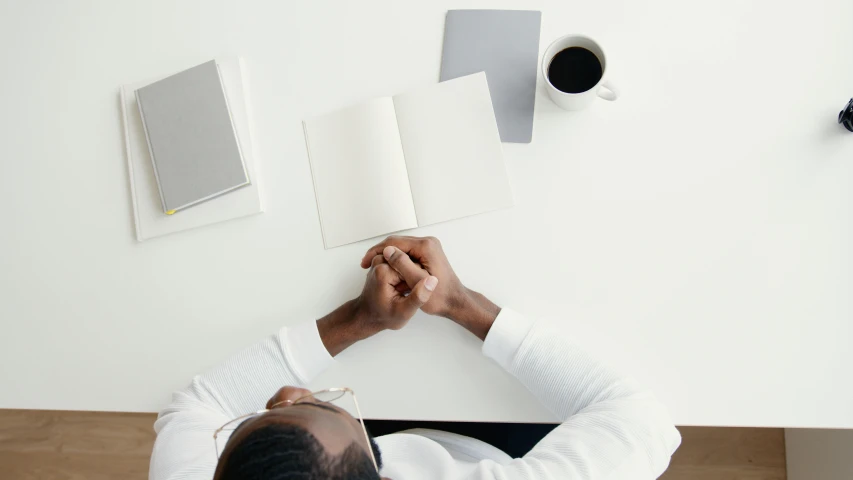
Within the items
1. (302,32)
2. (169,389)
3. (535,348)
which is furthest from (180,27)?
(535,348)

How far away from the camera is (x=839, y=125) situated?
33.8 inches

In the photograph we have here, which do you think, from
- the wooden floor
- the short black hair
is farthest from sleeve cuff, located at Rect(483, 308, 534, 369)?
the wooden floor

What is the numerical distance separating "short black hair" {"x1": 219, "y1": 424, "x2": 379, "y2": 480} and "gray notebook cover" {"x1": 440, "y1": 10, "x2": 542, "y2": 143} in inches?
21.6

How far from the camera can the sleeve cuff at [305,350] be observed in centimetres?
87

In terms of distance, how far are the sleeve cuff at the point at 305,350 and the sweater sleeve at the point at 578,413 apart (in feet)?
0.76

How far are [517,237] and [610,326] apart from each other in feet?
0.59

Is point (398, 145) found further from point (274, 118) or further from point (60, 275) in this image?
point (60, 275)

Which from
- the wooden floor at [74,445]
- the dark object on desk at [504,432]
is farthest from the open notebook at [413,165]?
the wooden floor at [74,445]

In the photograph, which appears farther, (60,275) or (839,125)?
(60,275)

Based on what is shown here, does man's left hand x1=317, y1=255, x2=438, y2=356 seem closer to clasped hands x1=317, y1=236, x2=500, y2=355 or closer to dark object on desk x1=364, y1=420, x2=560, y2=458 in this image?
clasped hands x1=317, y1=236, x2=500, y2=355

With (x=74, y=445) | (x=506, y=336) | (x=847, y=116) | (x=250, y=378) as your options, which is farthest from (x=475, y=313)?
(x=74, y=445)

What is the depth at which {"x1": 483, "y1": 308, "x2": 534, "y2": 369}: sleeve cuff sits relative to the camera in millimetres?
828

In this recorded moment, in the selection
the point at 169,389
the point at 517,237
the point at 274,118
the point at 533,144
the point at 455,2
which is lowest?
the point at 169,389

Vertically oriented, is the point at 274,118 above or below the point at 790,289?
above
